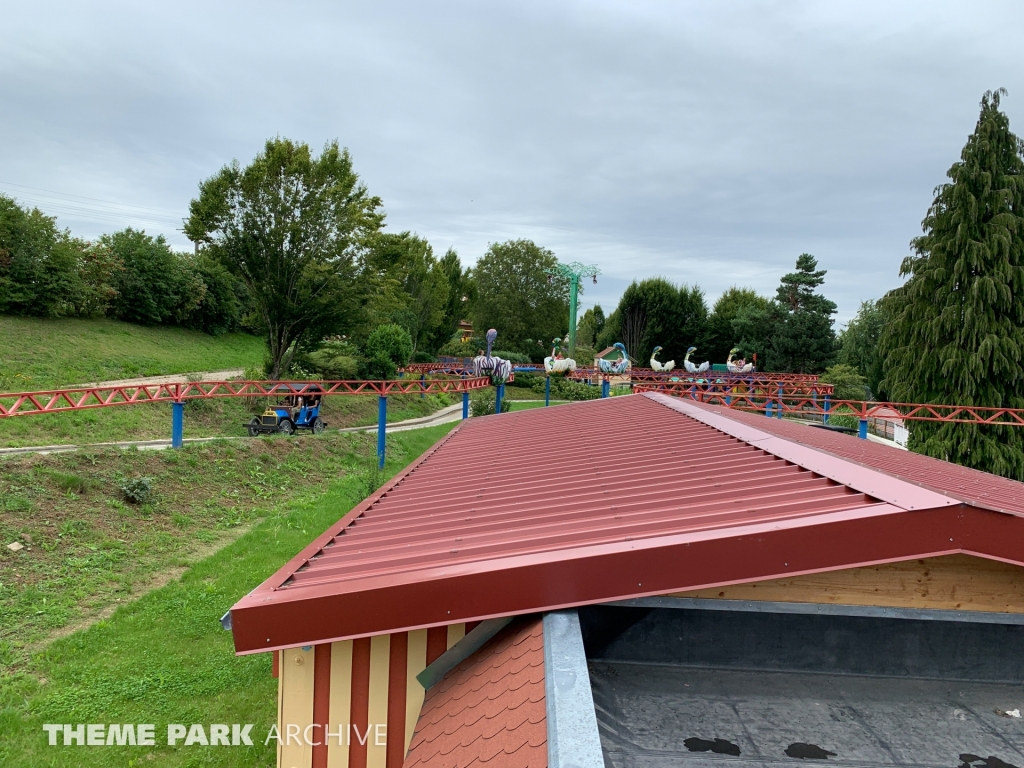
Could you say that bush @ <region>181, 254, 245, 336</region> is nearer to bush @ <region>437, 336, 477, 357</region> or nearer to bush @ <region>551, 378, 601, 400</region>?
bush @ <region>437, 336, 477, 357</region>

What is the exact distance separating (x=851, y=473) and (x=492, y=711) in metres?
2.65

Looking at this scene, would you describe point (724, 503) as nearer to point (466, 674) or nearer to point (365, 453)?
point (466, 674)

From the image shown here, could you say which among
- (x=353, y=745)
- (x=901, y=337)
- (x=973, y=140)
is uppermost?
(x=973, y=140)

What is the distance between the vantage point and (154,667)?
291 inches

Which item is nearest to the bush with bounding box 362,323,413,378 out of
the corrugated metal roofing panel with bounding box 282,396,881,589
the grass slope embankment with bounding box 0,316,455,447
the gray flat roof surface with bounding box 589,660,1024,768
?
the grass slope embankment with bounding box 0,316,455,447

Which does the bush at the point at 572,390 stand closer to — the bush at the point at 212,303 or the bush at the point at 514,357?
the bush at the point at 514,357

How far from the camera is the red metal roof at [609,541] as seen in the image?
2936mm

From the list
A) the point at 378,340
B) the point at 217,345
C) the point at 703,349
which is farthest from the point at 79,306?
the point at 703,349

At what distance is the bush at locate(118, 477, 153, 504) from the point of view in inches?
502

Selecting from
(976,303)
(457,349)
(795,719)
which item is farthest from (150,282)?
(795,719)

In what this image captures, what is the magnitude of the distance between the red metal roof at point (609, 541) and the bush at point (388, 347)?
2813cm

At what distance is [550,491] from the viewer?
5191 mm

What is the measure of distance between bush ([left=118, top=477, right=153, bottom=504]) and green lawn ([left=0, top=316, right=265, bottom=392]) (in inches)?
421

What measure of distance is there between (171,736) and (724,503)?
5754 millimetres
